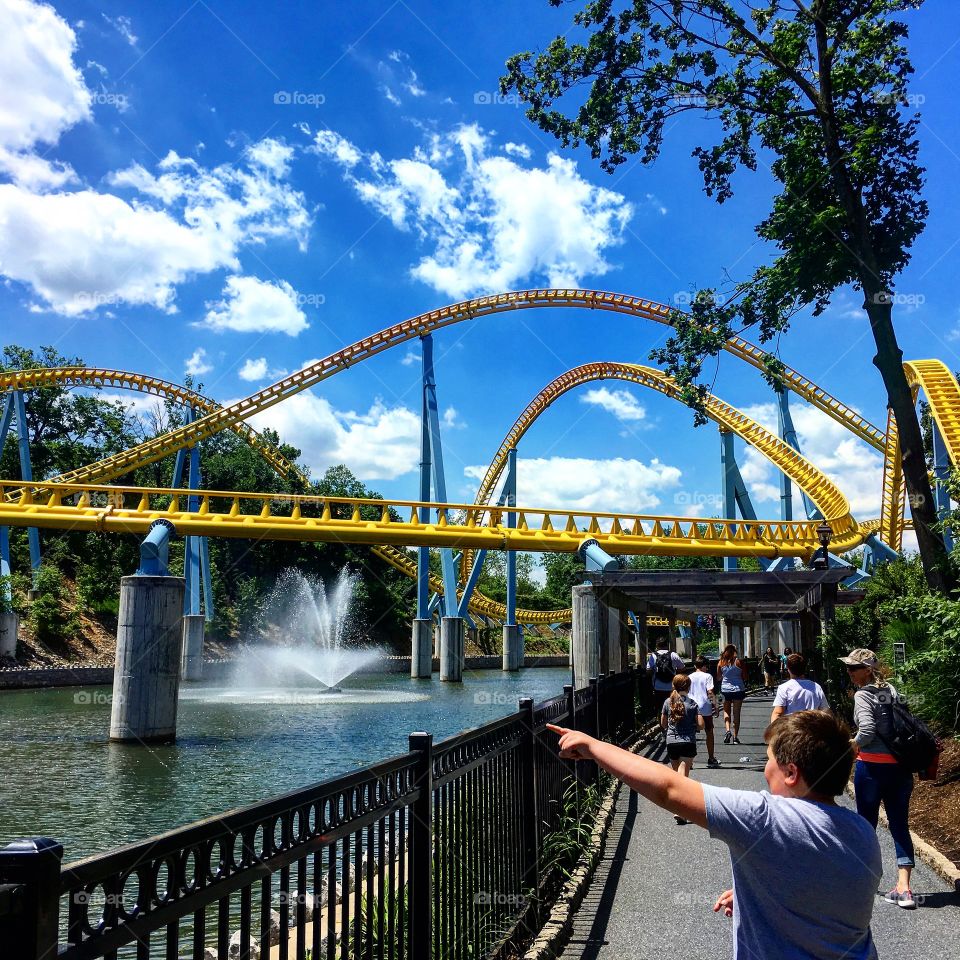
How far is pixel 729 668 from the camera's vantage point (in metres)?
13.8

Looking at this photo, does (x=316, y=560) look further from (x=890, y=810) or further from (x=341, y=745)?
(x=890, y=810)

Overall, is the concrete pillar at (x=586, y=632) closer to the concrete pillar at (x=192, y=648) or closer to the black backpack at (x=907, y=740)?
the black backpack at (x=907, y=740)

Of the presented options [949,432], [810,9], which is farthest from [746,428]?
[810,9]

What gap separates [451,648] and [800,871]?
37.5 meters

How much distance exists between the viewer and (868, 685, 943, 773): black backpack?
566 centimetres

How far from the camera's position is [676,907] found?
571 cm

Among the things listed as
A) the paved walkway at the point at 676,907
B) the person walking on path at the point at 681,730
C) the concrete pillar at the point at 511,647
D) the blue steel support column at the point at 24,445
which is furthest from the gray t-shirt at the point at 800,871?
the concrete pillar at the point at 511,647

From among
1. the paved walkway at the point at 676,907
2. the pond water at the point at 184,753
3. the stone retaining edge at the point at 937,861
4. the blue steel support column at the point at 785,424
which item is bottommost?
the pond water at the point at 184,753

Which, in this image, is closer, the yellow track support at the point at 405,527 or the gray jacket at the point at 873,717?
the gray jacket at the point at 873,717

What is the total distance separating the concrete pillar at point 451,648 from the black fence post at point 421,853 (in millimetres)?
35583

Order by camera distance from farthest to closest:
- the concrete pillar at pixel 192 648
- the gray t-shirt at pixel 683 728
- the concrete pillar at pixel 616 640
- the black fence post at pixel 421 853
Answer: the concrete pillar at pixel 192 648, the concrete pillar at pixel 616 640, the gray t-shirt at pixel 683 728, the black fence post at pixel 421 853

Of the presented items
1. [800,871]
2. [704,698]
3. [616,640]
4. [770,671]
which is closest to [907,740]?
[800,871]

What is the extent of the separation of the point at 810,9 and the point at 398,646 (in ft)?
180

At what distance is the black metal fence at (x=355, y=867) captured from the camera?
5.50 feet
